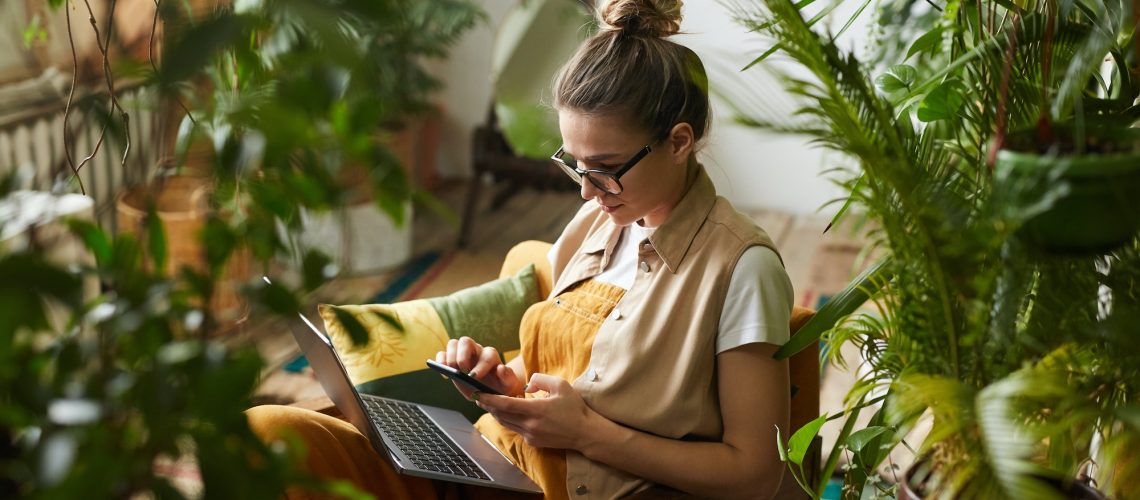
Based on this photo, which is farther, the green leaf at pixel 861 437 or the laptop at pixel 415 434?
the laptop at pixel 415 434

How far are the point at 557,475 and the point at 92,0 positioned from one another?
252 centimetres

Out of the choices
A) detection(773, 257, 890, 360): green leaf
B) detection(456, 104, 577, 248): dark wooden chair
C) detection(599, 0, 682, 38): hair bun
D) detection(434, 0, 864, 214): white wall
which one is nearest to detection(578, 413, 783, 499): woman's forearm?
detection(773, 257, 890, 360): green leaf

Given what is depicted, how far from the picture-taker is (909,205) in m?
0.95

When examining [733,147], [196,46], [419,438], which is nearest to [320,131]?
[196,46]

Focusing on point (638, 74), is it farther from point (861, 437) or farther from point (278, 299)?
point (278, 299)

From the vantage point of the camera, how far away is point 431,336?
182 centimetres

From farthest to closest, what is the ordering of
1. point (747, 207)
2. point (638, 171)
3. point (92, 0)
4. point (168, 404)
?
point (747, 207), point (92, 0), point (638, 171), point (168, 404)

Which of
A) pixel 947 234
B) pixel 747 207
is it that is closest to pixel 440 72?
pixel 747 207

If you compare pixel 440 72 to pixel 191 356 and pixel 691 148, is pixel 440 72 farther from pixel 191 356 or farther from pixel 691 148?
pixel 191 356

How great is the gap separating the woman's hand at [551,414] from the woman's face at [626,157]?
0.27m

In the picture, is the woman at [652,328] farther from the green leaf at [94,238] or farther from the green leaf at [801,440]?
the green leaf at [94,238]

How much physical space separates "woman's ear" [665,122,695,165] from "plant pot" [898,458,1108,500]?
585 millimetres

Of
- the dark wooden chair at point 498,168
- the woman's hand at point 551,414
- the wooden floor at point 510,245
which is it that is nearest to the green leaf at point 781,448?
the woman's hand at point 551,414

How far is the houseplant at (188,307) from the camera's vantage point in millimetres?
675
